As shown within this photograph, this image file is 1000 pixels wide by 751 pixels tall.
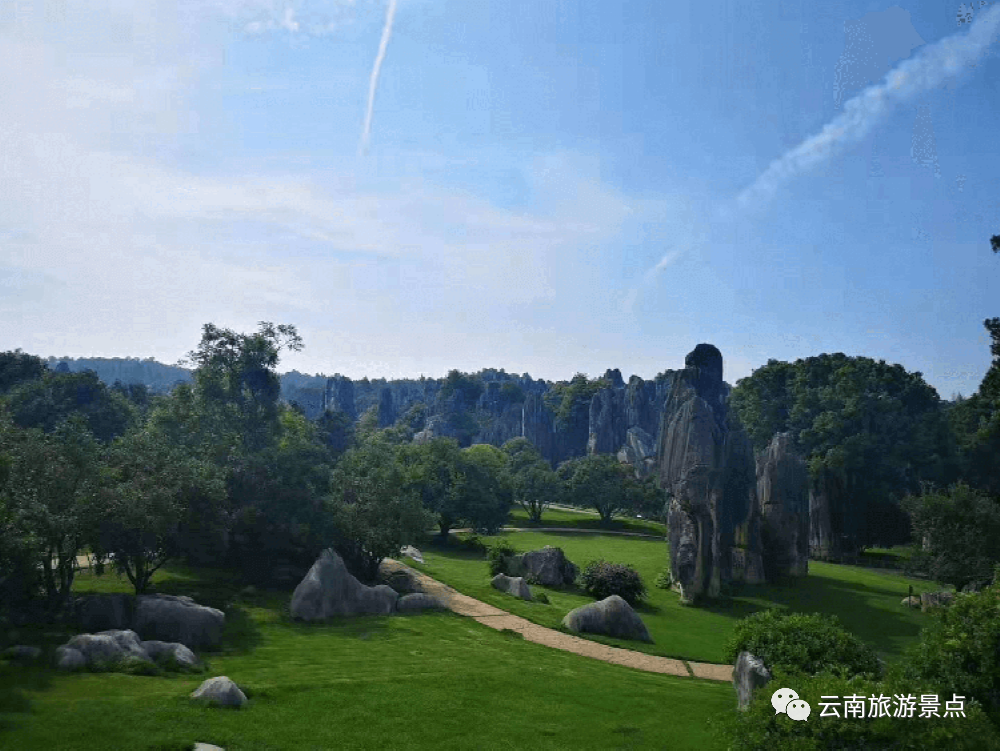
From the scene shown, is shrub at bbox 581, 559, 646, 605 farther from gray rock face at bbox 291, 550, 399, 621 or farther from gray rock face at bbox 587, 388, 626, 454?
gray rock face at bbox 587, 388, 626, 454

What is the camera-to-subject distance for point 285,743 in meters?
14.7

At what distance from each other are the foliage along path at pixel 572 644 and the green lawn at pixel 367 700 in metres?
1.25

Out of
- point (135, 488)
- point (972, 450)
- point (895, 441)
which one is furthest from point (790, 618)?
point (972, 450)

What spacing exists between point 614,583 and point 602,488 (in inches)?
1385

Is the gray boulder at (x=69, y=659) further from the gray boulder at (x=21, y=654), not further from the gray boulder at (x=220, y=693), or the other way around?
the gray boulder at (x=220, y=693)

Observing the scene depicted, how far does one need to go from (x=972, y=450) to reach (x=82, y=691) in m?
69.6

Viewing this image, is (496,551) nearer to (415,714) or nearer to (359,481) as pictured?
(359,481)

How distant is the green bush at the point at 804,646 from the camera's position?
1502 centimetres

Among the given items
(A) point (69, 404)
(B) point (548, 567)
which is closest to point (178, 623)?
(B) point (548, 567)

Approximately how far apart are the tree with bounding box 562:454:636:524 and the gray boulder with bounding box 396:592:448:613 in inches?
1644

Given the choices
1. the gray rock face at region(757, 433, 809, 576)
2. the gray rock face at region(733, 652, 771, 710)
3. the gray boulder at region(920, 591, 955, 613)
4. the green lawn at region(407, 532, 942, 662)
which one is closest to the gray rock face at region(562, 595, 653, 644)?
the green lawn at region(407, 532, 942, 662)

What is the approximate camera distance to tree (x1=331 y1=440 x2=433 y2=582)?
3297 centimetres

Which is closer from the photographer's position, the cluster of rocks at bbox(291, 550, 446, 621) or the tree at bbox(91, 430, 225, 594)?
the tree at bbox(91, 430, 225, 594)

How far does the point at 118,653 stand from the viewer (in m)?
18.8
